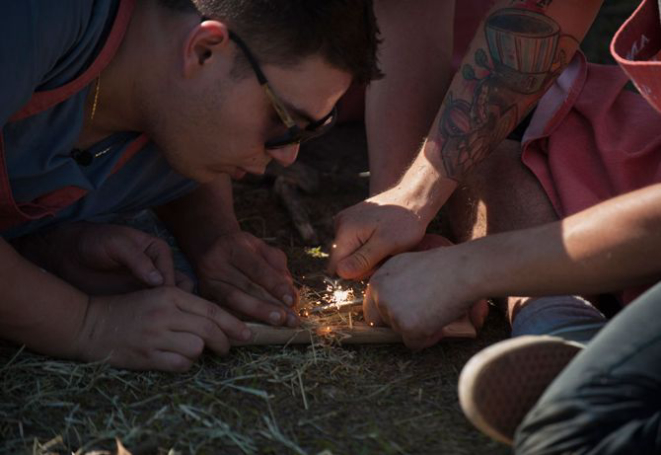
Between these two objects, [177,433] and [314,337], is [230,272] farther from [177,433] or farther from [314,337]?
[177,433]

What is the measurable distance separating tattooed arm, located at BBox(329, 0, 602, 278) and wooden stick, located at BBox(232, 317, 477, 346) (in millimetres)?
221

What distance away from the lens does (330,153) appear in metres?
4.27

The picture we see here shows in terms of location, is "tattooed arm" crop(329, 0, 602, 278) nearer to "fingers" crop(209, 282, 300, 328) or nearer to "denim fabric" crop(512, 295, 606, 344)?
"fingers" crop(209, 282, 300, 328)

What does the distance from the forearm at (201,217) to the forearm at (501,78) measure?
0.60 meters

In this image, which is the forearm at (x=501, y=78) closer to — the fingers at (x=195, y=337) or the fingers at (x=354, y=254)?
the fingers at (x=354, y=254)

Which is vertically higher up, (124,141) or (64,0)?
(64,0)

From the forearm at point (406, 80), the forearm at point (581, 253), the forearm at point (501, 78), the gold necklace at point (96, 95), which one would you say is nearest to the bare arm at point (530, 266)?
the forearm at point (581, 253)

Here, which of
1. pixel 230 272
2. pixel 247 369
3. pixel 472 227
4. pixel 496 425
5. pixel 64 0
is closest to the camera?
pixel 496 425

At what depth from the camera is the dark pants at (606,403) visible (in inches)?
66.1

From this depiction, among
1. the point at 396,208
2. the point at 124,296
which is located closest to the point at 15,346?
the point at 124,296

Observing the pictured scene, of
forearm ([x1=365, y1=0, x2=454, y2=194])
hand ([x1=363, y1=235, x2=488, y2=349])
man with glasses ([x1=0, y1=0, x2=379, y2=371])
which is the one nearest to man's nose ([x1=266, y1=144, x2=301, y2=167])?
man with glasses ([x1=0, y1=0, x2=379, y2=371])

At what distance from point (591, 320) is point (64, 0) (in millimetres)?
1449

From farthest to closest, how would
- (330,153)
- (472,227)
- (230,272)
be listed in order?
(330,153) → (472,227) → (230,272)

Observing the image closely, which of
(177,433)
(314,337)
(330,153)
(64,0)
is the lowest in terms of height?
(330,153)
